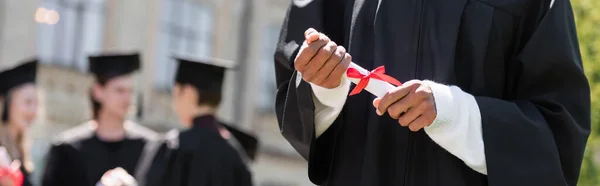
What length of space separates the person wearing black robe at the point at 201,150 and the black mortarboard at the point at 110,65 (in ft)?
4.15

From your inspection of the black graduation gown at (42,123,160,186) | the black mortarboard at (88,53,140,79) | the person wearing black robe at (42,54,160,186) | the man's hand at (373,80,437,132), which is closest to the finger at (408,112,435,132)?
the man's hand at (373,80,437,132)

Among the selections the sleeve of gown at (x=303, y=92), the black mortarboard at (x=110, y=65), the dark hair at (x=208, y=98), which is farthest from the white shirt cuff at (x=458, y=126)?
the black mortarboard at (x=110, y=65)

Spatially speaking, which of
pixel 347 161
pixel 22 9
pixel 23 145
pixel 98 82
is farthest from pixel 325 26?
pixel 22 9

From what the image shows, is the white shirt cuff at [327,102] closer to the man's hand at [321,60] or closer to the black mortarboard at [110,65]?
the man's hand at [321,60]

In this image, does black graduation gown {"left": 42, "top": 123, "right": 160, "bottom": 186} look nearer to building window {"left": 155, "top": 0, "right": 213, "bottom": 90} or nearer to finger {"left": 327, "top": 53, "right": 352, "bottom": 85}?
finger {"left": 327, "top": 53, "right": 352, "bottom": 85}

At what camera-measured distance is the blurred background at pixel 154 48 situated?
67.9 ft

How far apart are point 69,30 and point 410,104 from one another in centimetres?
1968

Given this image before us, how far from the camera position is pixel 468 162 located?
8.85 feet

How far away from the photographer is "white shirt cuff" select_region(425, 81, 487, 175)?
8.61 ft

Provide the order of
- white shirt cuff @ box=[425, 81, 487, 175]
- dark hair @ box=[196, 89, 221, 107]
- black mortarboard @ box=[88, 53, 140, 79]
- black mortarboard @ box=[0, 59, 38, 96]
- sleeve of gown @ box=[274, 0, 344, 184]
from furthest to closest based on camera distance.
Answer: black mortarboard @ box=[88, 53, 140, 79]
black mortarboard @ box=[0, 59, 38, 96]
dark hair @ box=[196, 89, 221, 107]
sleeve of gown @ box=[274, 0, 344, 184]
white shirt cuff @ box=[425, 81, 487, 175]

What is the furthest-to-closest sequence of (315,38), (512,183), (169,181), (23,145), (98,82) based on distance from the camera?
(98,82), (23,145), (169,181), (512,183), (315,38)

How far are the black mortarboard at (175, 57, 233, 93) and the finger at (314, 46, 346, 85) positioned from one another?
4.92 m

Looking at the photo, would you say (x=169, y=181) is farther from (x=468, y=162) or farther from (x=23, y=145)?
(x=468, y=162)

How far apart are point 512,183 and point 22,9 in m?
18.6
